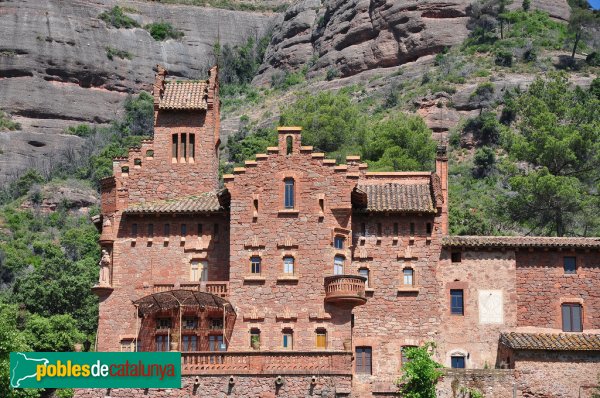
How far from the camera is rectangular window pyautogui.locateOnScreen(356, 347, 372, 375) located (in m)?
70.7

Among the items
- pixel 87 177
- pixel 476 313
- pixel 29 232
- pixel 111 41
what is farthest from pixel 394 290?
pixel 111 41

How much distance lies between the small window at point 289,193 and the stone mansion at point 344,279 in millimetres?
130

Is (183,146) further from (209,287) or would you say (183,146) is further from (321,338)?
(321,338)

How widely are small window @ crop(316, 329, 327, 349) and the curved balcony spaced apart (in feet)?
6.26

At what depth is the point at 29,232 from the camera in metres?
144

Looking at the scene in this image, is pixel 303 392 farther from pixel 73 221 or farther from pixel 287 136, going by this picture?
pixel 73 221

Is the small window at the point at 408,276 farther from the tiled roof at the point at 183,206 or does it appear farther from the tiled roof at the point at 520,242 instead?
the tiled roof at the point at 183,206

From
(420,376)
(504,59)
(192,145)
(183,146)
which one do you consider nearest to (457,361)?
(420,376)

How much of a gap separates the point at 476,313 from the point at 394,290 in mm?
4989

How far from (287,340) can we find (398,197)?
11.5 metres

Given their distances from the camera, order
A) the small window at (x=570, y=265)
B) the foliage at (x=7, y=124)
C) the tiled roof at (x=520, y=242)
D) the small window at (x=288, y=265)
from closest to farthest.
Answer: the small window at (x=288, y=265) → the tiled roof at (x=520, y=242) → the small window at (x=570, y=265) → the foliage at (x=7, y=124)

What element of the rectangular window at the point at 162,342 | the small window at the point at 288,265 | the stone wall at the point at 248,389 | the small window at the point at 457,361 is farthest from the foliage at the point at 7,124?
the stone wall at the point at 248,389

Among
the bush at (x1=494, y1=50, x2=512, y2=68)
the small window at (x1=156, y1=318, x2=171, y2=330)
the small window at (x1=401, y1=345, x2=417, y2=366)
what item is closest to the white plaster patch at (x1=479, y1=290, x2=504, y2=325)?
the small window at (x1=401, y1=345, x2=417, y2=366)

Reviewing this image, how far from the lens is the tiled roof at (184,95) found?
7815 cm
